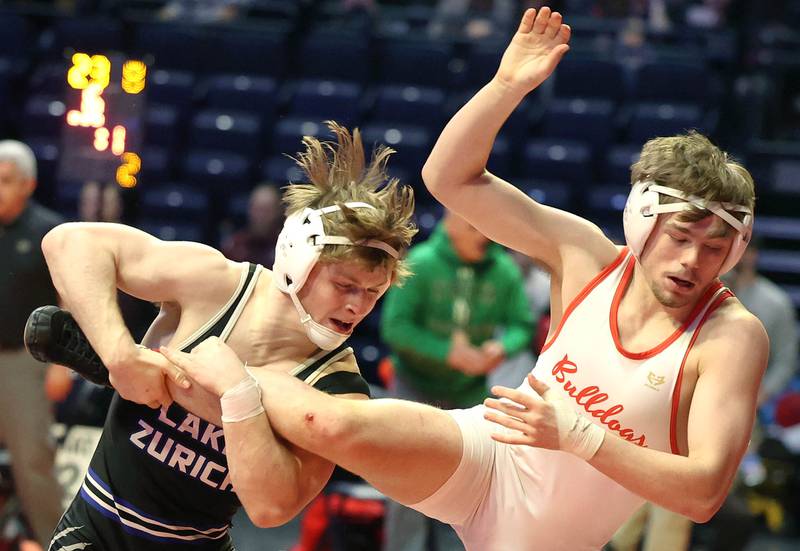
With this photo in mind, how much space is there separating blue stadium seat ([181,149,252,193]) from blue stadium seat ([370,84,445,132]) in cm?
115

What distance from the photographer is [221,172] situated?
977 centimetres

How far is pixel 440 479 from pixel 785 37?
8.66 meters

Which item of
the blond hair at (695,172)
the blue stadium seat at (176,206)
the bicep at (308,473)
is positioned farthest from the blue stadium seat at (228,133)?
the bicep at (308,473)

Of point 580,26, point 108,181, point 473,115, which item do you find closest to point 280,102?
point 580,26

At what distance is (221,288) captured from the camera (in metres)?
3.17

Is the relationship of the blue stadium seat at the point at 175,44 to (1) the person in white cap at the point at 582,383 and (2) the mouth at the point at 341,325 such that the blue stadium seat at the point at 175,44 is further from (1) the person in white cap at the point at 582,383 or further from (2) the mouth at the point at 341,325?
(2) the mouth at the point at 341,325

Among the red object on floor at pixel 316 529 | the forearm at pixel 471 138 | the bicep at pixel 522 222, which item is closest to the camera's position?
the forearm at pixel 471 138

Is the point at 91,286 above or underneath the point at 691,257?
underneath

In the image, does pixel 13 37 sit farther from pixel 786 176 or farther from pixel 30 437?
pixel 786 176

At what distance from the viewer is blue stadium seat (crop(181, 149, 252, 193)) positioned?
9.75m

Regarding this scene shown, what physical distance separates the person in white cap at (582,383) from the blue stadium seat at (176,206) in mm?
6367

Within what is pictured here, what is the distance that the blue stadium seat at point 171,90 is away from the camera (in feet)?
33.6

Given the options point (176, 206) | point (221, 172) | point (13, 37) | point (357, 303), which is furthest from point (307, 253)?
point (13, 37)

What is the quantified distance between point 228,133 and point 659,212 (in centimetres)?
718
